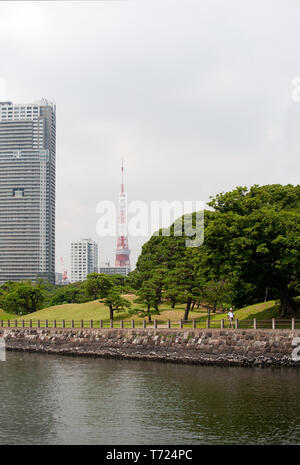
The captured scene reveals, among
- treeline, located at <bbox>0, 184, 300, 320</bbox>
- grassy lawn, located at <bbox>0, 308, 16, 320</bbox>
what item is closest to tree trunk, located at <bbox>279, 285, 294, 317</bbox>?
treeline, located at <bbox>0, 184, 300, 320</bbox>

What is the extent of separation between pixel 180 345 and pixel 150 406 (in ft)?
66.8

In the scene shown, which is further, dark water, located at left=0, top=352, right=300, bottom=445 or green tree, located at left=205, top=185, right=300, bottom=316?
green tree, located at left=205, top=185, right=300, bottom=316

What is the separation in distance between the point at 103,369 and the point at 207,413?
18897 mm

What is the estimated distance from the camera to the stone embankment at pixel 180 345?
42.2 metres

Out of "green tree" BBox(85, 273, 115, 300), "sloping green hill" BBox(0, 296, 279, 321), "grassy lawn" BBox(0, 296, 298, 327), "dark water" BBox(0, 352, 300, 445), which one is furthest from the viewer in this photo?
"green tree" BBox(85, 273, 115, 300)

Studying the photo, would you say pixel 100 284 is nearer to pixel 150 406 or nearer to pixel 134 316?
pixel 134 316

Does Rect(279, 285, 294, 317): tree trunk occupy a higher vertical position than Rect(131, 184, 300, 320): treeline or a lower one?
lower

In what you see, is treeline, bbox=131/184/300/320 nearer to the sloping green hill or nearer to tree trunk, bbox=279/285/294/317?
tree trunk, bbox=279/285/294/317

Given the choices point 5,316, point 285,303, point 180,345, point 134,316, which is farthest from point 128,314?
point 5,316

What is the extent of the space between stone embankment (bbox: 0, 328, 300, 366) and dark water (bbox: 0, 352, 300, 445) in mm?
2209

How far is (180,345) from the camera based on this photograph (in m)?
47.4

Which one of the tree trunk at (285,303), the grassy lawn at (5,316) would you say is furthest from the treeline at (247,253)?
the grassy lawn at (5,316)

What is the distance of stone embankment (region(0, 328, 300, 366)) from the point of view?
4216cm
